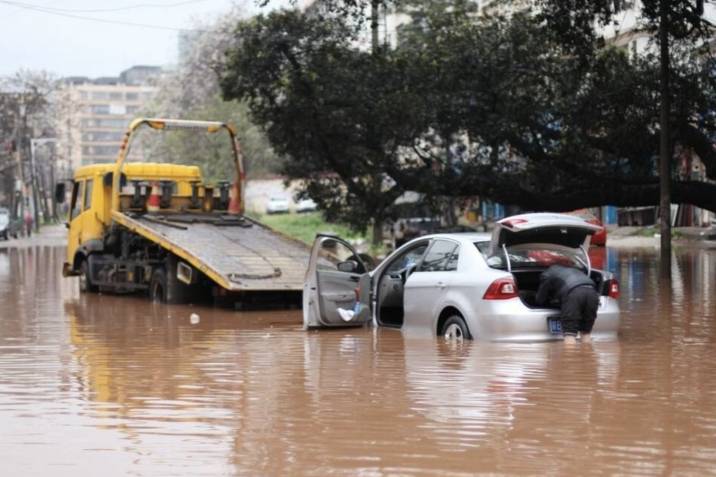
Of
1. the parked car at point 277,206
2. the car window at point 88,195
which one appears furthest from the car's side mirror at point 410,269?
the parked car at point 277,206

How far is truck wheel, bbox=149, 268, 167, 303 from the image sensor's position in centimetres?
1998

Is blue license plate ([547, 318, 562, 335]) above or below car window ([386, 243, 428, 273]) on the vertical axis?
below

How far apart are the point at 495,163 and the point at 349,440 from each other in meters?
20.2

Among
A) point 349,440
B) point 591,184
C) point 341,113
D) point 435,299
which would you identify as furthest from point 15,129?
point 349,440

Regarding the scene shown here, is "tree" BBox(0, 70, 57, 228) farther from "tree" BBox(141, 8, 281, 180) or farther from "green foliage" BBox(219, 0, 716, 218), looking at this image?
"green foliage" BBox(219, 0, 716, 218)

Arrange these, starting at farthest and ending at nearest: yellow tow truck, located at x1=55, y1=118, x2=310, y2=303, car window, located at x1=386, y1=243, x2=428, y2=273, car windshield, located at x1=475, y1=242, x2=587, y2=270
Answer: yellow tow truck, located at x1=55, y1=118, x2=310, y2=303, car window, located at x1=386, y1=243, x2=428, y2=273, car windshield, located at x1=475, y1=242, x2=587, y2=270

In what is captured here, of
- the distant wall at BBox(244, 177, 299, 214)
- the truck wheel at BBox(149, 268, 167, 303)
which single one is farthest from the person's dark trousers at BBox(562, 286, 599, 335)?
the distant wall at BBox(244, 177, 299, 214)

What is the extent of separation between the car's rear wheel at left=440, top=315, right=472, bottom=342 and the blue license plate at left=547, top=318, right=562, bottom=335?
0.79 m

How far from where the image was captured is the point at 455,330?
1209cm

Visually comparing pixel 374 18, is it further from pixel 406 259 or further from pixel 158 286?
pixel 406 259

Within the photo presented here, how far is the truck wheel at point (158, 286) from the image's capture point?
20.0 meters

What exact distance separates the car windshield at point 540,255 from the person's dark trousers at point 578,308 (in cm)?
80

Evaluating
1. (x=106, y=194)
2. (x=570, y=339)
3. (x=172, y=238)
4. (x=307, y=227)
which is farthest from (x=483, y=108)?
(x=307, y=227)

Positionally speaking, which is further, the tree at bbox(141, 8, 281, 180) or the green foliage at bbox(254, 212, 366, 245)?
the tree at bbox(141, 8, 281, 180)
